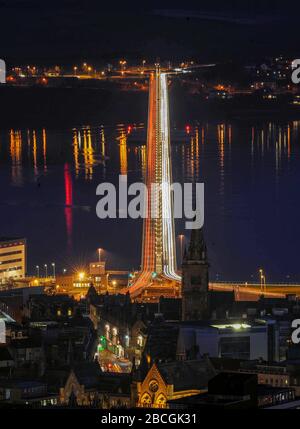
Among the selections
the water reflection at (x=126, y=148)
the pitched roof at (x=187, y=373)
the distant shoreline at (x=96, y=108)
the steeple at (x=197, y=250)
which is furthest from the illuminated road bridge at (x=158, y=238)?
the distant shoreline at (x=96, y=108)

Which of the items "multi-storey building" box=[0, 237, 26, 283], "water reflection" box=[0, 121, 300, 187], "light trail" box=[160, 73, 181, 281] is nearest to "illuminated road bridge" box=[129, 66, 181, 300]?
"light trail" box=[160, 73, 181, 281]

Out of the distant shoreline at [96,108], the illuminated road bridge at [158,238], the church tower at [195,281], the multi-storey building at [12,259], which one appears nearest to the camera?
the church tower at [195,281]

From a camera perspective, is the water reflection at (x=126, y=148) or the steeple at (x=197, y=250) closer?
the steeple at (x=197, y=250)

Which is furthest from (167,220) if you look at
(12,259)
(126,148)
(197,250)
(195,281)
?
(126,148)

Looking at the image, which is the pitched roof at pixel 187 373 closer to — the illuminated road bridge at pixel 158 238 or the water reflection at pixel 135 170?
the illuminated road bridge at pixel 158 238

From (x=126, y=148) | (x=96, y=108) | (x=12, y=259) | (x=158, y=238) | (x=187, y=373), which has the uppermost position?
(x=96, y=108)

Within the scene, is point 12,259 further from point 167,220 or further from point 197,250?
point 197,250

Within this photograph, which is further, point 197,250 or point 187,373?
point 197,250

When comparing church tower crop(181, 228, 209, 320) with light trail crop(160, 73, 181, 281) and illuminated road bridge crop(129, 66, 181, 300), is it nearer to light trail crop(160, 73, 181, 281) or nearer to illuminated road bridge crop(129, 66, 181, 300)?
illuminated road bridge crop(129, 66, 181, 300)

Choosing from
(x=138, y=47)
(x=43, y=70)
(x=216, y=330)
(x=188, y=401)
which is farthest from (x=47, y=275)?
(x=138, y=47)
